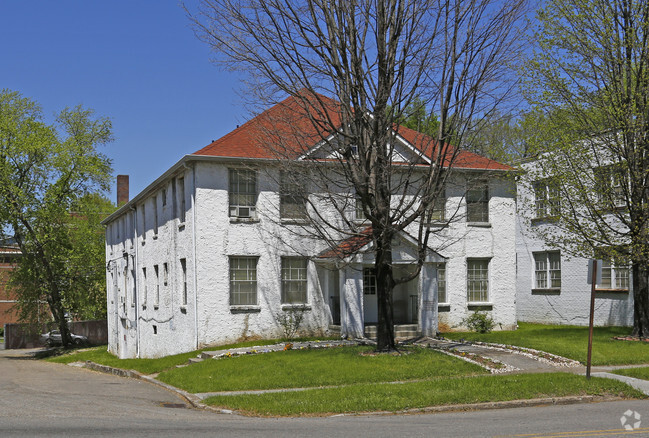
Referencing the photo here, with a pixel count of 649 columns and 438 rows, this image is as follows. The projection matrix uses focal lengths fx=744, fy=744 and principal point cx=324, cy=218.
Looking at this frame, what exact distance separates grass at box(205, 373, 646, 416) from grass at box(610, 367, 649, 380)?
1562 mm

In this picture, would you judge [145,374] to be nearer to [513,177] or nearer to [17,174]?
[513,177]

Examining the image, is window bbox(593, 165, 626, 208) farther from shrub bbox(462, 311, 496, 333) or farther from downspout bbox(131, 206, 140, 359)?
downspout bbox(131, 206, 140, 359)

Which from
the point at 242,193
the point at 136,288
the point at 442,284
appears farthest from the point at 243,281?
the point at 136,288

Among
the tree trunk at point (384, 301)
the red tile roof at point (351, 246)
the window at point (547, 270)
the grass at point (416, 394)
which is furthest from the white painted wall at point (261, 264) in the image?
the grass at point (416, 394)

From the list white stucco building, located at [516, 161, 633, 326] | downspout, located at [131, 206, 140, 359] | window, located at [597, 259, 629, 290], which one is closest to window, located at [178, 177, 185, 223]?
downspout, located at [131, 206, 140, 359]

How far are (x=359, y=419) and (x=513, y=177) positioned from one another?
1593cm

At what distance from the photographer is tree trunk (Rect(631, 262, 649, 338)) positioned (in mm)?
22531

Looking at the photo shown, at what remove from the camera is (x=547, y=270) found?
3206 centimetres

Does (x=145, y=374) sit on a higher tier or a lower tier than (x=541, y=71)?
lower

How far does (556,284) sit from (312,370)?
17708mm

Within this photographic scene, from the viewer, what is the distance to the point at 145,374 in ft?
71.9

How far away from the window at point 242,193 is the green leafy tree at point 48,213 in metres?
19.8

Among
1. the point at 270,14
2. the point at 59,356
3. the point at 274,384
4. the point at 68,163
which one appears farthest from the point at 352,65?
the point at 59,356

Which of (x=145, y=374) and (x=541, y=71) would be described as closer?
(x=145, y=374)
